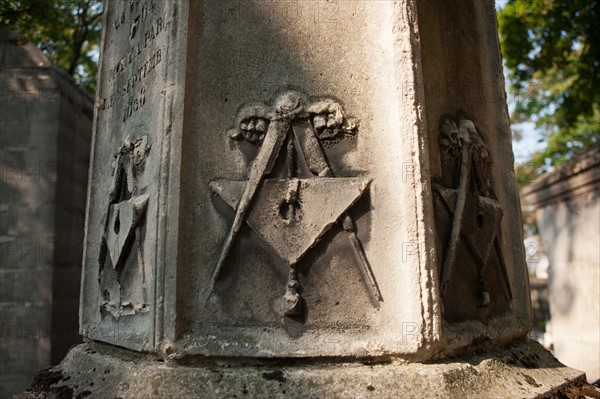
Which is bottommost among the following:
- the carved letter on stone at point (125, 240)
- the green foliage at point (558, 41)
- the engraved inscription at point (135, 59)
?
the carved letter on stone at point (125, 240)

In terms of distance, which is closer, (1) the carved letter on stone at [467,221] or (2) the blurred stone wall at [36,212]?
(1) the carved letter on stone at [467,221]

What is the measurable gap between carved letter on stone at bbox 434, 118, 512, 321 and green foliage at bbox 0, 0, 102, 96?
5772 millimetres

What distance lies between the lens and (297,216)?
2508mm

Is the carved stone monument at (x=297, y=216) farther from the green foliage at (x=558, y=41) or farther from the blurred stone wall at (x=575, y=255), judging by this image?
the green foliage at (x=558, y=41)

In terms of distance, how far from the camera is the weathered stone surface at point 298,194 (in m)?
2.43

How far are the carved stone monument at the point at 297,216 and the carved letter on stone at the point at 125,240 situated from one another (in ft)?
0.04

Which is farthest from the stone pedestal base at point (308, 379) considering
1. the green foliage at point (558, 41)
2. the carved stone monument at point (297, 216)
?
the green foliage at point (558, 41)

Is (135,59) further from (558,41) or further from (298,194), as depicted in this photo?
(558,41)

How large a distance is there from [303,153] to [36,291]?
3.73m

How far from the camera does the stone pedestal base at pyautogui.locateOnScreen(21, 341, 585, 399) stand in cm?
221

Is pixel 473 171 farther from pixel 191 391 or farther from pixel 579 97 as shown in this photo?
pixel 579 97

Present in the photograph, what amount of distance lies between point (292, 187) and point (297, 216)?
0.14m

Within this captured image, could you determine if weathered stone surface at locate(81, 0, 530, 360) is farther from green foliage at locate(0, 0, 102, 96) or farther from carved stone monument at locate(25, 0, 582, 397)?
green foliage at locate(0, 0, 102, 96)

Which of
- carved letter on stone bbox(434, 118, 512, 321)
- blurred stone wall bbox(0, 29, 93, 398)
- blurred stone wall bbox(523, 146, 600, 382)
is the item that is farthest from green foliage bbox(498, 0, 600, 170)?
blurred stone wall bbox(0, 29, 93, 398)
